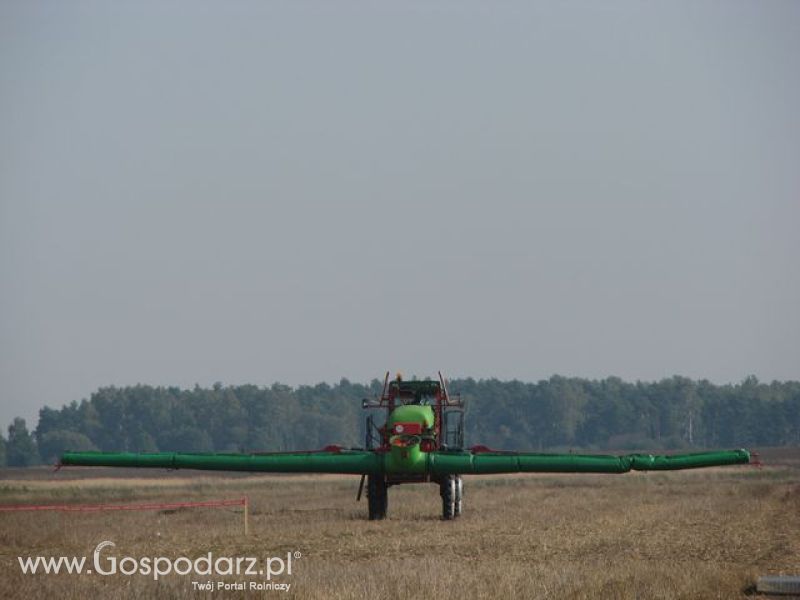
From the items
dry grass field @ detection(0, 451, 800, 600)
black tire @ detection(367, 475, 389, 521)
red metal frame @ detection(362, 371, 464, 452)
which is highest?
red metal frame @ detection(362, 371, 464, 452)

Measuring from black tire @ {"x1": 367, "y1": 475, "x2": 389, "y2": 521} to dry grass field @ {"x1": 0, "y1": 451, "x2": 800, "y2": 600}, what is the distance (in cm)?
43

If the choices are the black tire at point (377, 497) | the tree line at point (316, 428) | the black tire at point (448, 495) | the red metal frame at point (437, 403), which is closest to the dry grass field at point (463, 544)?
the black tire at point (377, 497)

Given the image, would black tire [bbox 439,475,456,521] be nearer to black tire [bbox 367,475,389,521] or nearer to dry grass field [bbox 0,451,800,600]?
dry grass field [bbox 0,451,800,600]

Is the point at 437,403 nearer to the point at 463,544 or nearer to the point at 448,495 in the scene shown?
the point at 448,495

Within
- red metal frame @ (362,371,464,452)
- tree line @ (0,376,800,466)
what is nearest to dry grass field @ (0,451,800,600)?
red metal frame @ (362,371,464,452)

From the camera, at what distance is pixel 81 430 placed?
193625mm

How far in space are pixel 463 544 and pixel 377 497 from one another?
713cm

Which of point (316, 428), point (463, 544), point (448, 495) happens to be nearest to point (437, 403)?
point (448, 495)

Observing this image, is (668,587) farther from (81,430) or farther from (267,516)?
(81,430)

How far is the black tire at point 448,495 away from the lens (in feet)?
105

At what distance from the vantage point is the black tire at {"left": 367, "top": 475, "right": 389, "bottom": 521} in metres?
32.0

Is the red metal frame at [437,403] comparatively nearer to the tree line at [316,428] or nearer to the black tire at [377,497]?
the black tire at [377,497]

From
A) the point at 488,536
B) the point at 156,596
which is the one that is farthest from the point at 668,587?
the point at 488,536

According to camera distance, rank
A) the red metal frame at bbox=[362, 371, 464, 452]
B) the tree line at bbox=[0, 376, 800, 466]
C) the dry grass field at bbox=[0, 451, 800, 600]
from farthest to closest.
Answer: the tree line at bbox=[0, 376, 800, 466] < the red metal frame at bbox=[362, 371, 464, 452] < the dry grass field at bbox=[0, 451, 800, 600]
